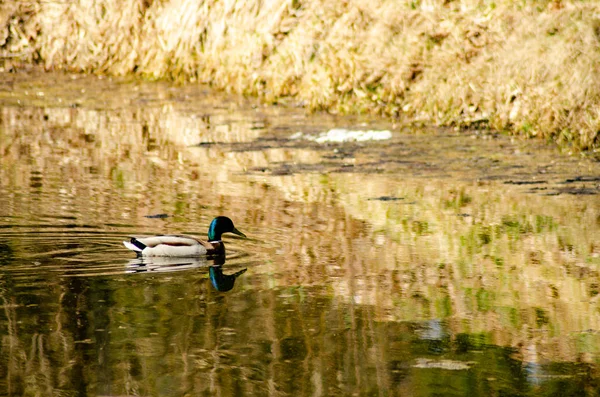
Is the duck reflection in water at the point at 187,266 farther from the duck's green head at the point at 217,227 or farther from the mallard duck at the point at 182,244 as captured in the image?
the duck's green head at the point at 217,227

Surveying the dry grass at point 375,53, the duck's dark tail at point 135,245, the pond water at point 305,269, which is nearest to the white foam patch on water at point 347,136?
the pond water at point 305,269

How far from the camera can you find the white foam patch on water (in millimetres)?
17917

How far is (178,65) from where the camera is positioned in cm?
2728

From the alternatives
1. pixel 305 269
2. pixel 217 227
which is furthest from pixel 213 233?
pixel 305 269

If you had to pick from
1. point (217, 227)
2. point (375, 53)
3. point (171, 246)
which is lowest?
point (171, 246)

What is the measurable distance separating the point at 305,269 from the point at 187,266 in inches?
42.3

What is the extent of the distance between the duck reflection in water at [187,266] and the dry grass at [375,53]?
752 centimetres

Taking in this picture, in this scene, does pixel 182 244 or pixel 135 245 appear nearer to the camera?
pixel 135 245

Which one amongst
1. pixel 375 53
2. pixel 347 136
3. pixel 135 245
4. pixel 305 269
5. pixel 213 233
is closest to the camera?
pixel 305 269

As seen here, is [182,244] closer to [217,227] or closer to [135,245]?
[135,245]

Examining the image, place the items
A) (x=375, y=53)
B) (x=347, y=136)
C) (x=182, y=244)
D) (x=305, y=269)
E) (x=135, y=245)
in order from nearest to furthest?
(x=305, y=269) < (x=135, y=245) < (x=182, y=244) < (x=347, y=136) < (x=375, y=53)

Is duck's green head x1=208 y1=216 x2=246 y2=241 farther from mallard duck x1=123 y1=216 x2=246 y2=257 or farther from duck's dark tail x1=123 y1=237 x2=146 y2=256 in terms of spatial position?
duck's dark tail x1=123 y1=237 x2=146 y2=256

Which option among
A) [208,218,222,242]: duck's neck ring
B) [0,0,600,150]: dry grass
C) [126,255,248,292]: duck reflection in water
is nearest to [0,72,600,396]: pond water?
[126,255,248,292]: duck reflection in water

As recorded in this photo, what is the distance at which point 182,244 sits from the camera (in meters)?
10.4
